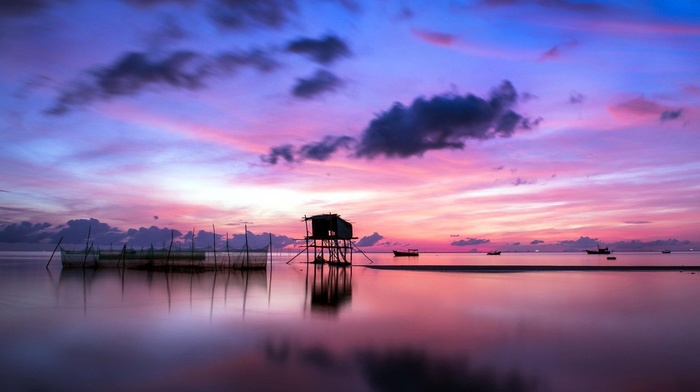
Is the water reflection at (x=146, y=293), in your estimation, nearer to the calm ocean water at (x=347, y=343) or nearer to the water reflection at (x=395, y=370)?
the calm ocean water at (x=347, y=343)

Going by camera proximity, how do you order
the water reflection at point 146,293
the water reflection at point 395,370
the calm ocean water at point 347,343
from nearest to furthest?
the water reflection at point 395,370 → the calm ocean water at point 347,343 → the water reflection at point 146,293

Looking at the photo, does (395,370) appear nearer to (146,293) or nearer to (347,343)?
(347,343)

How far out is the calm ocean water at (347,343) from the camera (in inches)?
445

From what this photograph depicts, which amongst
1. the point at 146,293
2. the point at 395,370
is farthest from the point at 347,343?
the point at 146,293

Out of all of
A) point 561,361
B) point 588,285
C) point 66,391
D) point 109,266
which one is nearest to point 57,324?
point 66,391

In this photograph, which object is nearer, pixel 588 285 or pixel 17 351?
pixel 17 351

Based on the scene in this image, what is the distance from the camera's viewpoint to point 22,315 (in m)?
21.5

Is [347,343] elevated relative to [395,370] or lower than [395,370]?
lower

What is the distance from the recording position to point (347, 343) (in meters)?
15.7

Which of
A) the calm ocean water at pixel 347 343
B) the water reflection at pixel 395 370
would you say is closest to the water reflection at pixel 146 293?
the calm ocean water at pixel 347 343

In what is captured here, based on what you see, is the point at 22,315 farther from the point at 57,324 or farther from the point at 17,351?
the point at 17,351

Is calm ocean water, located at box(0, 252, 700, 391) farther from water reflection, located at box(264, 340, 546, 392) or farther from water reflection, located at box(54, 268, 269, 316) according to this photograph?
water reflection, located at box(54, 268, 269, 316)

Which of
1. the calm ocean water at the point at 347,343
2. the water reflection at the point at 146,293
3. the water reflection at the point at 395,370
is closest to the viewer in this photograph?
the water reflection at the point at 395,370

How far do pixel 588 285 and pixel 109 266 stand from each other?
5726 cm
